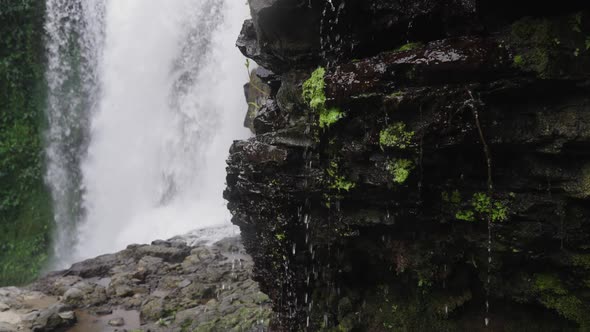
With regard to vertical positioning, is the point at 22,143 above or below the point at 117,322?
above

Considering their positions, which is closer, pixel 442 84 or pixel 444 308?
pixel 442 84

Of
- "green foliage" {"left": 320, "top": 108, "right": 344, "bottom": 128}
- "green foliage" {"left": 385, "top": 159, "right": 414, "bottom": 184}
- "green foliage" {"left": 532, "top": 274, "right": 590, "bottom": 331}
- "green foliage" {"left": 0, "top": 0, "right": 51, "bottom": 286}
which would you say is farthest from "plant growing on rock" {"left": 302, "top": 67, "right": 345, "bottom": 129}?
"green foliage" {"left": 0, "top": 0, "right": 51, "bottom": 286}

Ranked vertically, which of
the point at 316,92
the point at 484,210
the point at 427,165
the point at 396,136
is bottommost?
the point at 484,210

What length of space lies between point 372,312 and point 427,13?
9.96 ft

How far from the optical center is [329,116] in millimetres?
3811

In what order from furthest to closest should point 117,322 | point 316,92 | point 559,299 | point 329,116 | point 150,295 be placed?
point 150,295 < point 117,322 < point 316,92 < point 329,116 < point 559,299

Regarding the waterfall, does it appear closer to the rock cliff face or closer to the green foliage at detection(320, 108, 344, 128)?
the rock cliff face

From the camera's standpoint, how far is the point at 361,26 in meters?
3.96

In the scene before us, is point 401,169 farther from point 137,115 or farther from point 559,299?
point 137,115

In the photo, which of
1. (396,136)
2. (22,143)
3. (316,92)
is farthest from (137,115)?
(396,136)

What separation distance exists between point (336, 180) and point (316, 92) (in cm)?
89

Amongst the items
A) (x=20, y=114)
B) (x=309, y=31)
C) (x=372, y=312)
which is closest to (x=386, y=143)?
(x=309, y=31)

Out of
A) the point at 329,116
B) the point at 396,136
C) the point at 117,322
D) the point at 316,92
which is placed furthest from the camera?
the point at 117,322

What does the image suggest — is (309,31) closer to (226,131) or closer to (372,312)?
(372,312)
